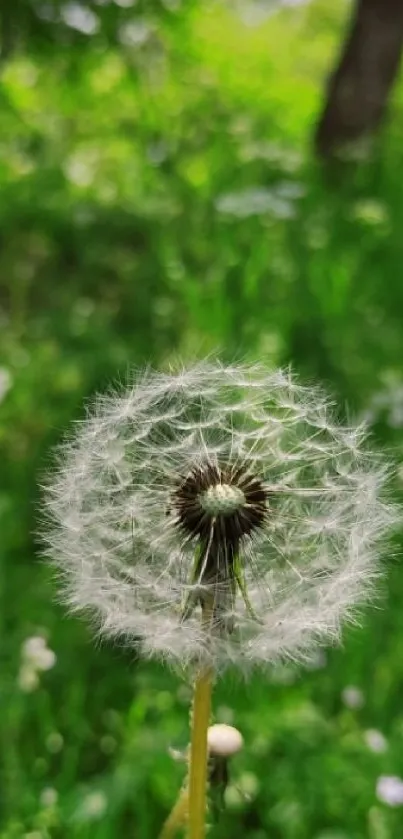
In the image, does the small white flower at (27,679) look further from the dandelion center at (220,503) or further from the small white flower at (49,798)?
the dandelion center at (220,503)

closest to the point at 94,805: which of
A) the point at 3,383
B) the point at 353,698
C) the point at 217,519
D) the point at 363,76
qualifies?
the point at 353,698

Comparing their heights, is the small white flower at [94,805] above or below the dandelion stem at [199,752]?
above

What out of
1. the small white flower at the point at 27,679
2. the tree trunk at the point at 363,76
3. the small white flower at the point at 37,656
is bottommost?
the small white flower at the point at 27,679

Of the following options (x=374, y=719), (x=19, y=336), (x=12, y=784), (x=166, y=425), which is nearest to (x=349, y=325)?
(x=19, y=336)

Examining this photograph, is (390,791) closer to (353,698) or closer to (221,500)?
(353,698)

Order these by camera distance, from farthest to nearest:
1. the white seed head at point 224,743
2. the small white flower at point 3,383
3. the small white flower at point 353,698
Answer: the small white flower at point 3,383 → the small white flower at point 353,698 → the white seed head at point 224,743

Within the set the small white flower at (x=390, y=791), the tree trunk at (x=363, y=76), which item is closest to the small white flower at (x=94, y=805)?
the small white flower at (x=390, y=791)
